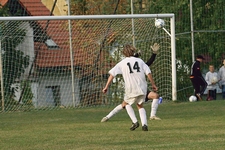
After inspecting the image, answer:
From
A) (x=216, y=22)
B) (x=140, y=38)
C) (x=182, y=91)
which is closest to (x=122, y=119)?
(x=140, y=38)

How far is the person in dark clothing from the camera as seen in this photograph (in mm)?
23734

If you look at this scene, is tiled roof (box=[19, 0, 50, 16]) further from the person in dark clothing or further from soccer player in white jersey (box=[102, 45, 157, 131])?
soccer player in white jersey (box=[102, 45, 157, 131])

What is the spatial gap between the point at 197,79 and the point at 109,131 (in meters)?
11.9

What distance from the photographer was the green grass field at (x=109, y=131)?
10172 mm

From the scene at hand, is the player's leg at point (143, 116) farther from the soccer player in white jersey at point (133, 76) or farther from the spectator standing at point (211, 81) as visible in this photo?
the spectator standing at point (211, 81)

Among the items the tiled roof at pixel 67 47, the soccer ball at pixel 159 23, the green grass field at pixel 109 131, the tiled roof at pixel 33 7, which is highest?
the tiled roof at pixel 33 7

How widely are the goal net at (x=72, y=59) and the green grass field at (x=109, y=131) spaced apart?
2.32m

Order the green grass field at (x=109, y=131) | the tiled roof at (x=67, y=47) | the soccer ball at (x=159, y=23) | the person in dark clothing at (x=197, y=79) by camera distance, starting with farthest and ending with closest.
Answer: the person in dark clothing at (x=197, y=79) → the tiled roof at (x=67, y=47) → the soccer ball at (x=159, y=23) → the green grass field at (x=109, y=131)

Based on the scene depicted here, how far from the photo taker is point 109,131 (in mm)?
12469

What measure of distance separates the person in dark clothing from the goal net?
2.03 metres

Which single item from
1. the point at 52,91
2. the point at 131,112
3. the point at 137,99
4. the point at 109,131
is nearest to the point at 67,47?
the point at 52,91

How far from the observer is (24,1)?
2431cm

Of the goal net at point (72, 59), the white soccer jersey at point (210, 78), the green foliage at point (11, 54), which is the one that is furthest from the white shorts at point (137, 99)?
the white soccer jersey at point (210, 78)

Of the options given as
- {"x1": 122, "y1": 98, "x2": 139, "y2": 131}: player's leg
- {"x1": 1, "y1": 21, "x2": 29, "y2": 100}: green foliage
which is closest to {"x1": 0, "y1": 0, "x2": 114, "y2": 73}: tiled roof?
{"x1": 1, "y1": 21, "x2": 29, "y2": 100}: green foliage
